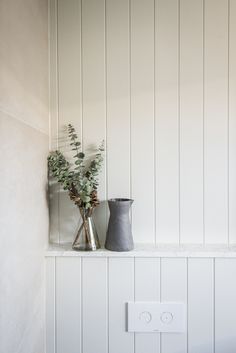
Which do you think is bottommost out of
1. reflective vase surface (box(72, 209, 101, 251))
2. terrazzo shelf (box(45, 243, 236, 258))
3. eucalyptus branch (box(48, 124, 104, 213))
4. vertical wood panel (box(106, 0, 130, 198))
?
terrazzo shelf (box(45, 243, 236, 258))

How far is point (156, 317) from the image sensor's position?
0.99m

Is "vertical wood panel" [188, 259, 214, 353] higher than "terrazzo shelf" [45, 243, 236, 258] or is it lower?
lower

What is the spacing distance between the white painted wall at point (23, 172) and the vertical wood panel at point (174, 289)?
451mm

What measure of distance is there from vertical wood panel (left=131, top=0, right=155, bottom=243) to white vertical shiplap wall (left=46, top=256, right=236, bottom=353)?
17 cm

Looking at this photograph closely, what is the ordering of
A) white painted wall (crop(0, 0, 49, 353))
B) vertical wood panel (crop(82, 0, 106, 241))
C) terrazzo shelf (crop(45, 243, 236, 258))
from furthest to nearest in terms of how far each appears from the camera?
vertical wood panel (crop(82, 0, 106, 241)) → terrazzo shelf (crop(45, 243, 236, 258)) → white painted wall (crop(0, 0, 49, 353))

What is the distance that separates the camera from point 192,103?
41.8 inches

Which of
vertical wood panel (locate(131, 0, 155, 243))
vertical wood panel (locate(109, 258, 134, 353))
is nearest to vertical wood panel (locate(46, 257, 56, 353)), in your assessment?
vertical wood panel (locate(109, 258, 134, 353))

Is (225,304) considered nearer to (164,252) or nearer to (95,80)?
(164,252)

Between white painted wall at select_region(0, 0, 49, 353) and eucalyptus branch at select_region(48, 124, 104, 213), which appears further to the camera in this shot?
eucalyptus branch at select_region(48, 124, 104, 213)

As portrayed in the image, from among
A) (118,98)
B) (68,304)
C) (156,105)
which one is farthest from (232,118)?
(68,304)

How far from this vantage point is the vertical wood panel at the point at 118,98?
1074 mm

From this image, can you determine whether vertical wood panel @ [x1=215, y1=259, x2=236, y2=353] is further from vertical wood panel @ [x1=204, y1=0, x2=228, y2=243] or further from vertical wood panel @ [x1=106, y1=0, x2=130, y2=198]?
vertical wood panel @ [x1=106, y1=0, x2=130, y2=198]

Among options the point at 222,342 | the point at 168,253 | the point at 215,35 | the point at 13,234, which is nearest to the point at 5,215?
the point at 13,234

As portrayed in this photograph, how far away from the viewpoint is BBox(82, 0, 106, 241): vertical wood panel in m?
1.08
